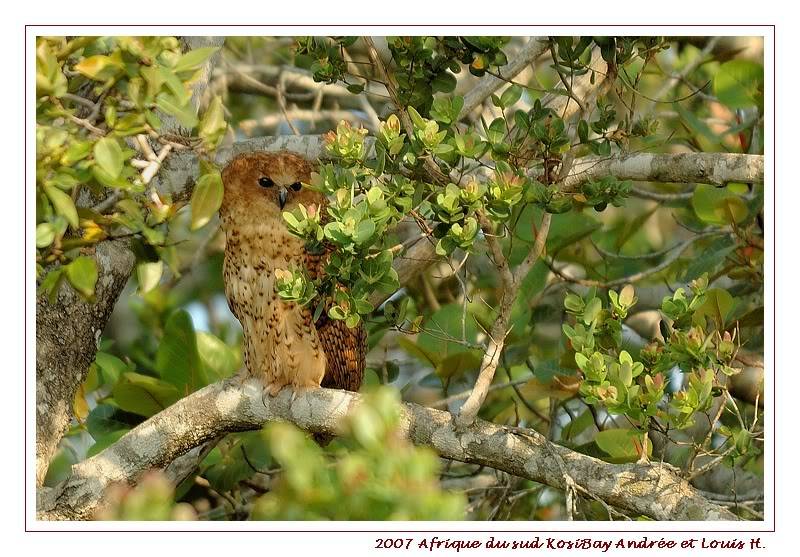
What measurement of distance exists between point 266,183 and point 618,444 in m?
1.58

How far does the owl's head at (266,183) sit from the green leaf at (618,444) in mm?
1330

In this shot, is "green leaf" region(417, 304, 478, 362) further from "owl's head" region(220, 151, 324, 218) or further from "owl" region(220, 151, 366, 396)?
"owl's head" region(220, 151, 324, 218)

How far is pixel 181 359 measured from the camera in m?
3.82

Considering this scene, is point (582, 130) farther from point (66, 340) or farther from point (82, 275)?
point (66, 340)

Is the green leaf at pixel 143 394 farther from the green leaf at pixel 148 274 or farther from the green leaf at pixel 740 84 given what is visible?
the green leaf at pixel 740 84

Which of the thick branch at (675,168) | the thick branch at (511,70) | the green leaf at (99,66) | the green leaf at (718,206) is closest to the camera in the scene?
the green leaf at (99,66)

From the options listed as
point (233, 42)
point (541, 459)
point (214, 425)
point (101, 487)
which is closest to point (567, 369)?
point (541, 459)

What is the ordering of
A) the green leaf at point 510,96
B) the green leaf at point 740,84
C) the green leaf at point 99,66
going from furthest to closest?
the green leaf at point 740,84, the green leaf at point 510,96, the green leaf at point 99,66

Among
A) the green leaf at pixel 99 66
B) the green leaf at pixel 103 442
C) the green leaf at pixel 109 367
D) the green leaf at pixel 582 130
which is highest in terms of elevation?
the green leaf at pixel 99 66

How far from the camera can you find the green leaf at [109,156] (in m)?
2.26

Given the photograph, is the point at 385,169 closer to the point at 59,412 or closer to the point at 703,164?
the point at 703,164

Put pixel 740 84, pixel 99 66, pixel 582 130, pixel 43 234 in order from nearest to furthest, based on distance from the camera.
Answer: pixel 99 66 → pixel 43 234 → pixel 582 130 → pixel 740 84

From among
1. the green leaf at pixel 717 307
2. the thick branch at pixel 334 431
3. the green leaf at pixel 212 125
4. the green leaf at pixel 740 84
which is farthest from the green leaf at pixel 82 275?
the green leaf at pixel 740 84

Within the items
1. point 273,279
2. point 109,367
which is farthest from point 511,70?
point 109,367
